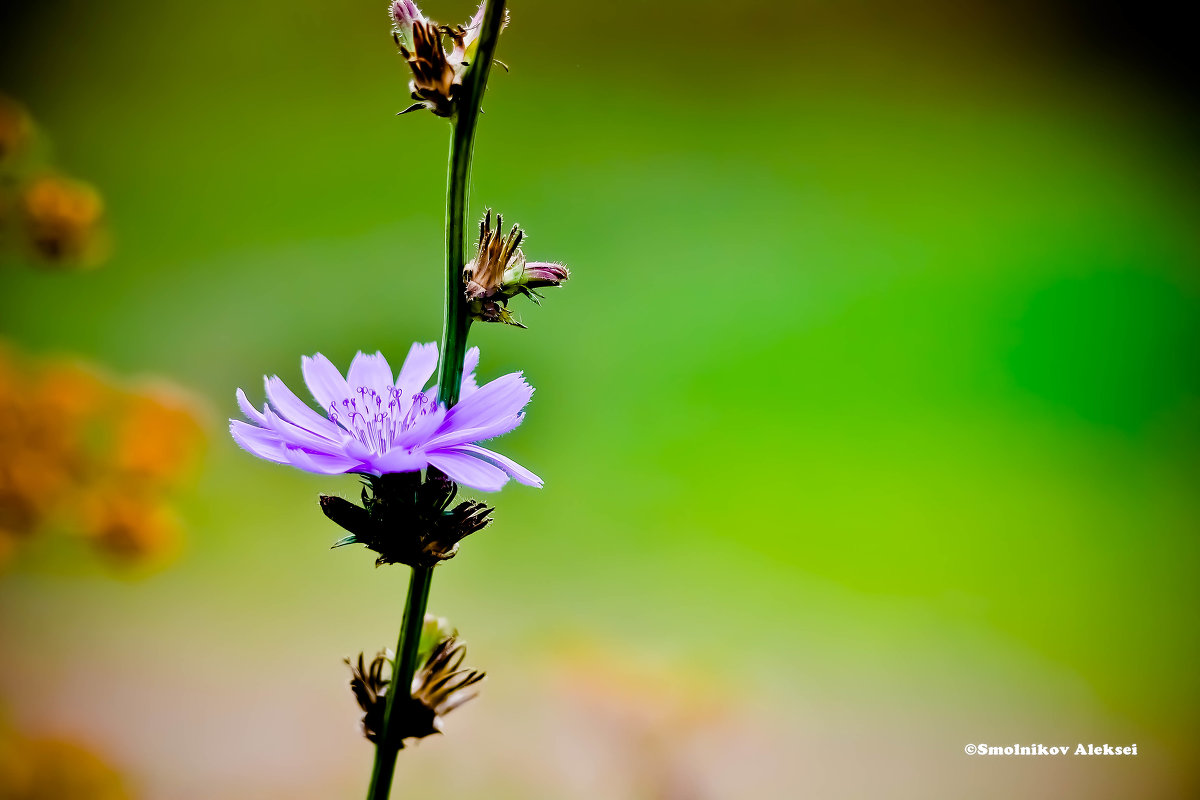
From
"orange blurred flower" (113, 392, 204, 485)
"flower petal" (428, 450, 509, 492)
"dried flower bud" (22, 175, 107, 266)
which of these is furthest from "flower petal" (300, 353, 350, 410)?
"orange blurred flower" (113, 392, 204, 485)

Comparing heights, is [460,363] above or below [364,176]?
below

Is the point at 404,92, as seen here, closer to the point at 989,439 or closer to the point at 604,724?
the point at 604,724

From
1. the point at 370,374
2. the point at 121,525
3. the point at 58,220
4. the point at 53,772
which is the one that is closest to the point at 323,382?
the point at 370,374

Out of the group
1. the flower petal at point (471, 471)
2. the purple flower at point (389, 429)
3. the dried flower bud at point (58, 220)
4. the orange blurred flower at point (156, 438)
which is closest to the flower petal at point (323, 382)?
the purple flower at point (389, 429)

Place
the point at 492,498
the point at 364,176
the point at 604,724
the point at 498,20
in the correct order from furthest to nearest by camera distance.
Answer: the point at 364,176 < the point at 492,498 < the point at 604,724 < the point at 498,20

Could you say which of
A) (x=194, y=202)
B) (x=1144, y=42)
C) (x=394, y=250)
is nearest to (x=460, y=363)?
(x=394, y=250)

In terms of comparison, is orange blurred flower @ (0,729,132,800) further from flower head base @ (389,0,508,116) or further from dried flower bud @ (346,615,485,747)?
flower head base @ (389,0,508,116)

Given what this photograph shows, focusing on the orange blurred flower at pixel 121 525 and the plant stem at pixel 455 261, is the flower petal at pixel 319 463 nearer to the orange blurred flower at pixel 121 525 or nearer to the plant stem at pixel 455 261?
the plant stem at pixel 455 261
